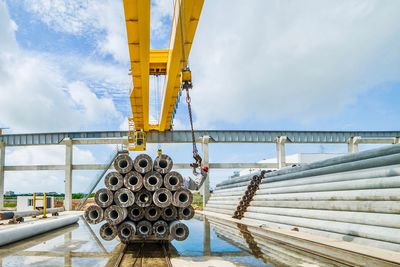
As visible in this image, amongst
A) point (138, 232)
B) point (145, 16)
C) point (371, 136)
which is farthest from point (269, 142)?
point (138, 232)

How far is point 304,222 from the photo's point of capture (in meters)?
11.1

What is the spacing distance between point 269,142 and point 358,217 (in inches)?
938

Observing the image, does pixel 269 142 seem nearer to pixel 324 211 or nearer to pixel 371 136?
pixel 371 136

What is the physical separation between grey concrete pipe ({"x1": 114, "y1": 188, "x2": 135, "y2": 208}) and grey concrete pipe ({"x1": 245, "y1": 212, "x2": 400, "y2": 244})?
5283 millimetres

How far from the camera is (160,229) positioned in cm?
887

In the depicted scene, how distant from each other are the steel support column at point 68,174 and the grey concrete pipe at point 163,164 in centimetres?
2328

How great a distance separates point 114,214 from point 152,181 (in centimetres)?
119

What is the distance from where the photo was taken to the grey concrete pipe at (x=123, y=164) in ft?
28.8

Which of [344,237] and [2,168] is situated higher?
[2,168]

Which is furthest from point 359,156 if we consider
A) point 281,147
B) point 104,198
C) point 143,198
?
point 281,147

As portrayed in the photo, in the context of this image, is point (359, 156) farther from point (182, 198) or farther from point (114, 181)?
point (114, 181)

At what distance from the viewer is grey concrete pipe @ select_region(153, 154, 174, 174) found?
9.01 metres

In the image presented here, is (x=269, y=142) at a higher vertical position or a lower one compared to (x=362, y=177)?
higher

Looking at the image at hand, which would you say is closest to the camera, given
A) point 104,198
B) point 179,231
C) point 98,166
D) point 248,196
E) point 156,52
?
point 104,198
